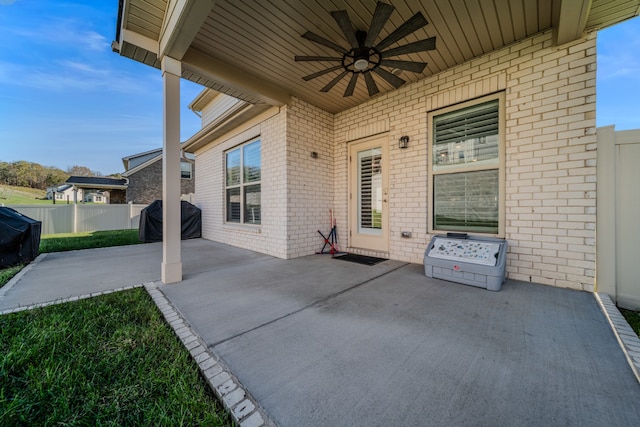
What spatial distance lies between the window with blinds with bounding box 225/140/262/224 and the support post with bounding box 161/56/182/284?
215cm

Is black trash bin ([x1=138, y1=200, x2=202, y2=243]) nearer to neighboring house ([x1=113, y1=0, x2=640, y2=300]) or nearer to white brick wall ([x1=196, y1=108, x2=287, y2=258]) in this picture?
white brick wall ([x1=196, y1=108, x2=287, y2=258])

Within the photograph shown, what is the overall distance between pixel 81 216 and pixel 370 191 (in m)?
11.9

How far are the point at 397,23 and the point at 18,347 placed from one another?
14.6ft

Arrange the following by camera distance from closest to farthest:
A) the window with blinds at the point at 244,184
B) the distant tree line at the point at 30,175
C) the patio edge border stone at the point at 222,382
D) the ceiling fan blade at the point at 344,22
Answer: the patio edge border stone at the point at 222,382 → the ceiling fan blade at the point at 344,22 → the window with blinds at the point at 244,184 → the distant tree line at the point at 30,175

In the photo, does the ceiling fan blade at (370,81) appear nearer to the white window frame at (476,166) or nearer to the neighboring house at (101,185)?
the white window frame at (476,166)

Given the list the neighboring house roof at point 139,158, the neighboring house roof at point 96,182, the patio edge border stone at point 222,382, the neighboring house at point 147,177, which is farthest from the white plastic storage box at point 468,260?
the neighboring house roof at point 139,158

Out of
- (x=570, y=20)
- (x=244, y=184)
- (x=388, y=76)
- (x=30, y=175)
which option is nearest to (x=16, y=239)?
(x=244, y=184)

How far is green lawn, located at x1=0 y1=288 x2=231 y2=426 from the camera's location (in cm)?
105

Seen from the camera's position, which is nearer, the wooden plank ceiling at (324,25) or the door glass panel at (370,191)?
the wooden plank ceiling at (324,25)

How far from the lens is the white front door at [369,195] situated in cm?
431

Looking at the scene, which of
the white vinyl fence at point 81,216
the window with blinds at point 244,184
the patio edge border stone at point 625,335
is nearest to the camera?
the patio edge border stone at point 625,335

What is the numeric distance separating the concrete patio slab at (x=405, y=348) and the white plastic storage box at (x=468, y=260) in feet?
0.38

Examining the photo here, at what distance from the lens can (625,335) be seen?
1643 millimetres

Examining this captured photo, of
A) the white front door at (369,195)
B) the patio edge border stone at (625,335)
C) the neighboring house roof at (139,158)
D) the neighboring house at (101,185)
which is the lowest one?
the patio edge border stone at (625,335)
